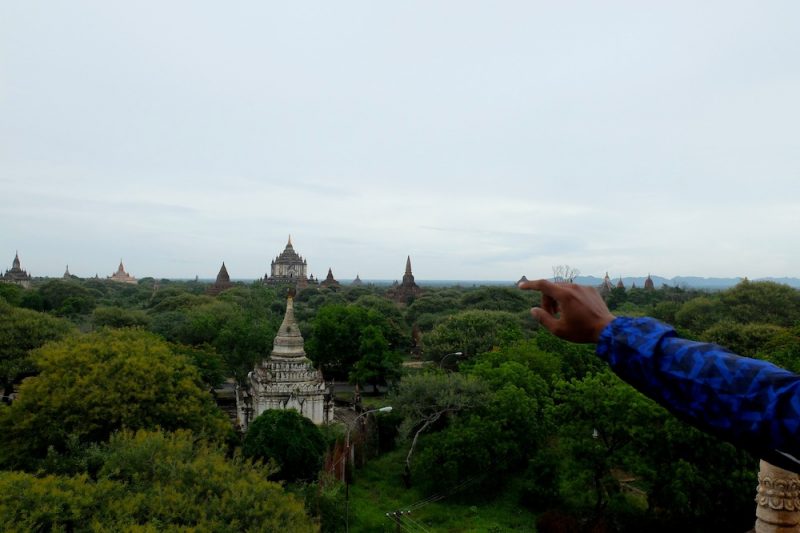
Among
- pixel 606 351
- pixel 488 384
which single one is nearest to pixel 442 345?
pixel 488 384

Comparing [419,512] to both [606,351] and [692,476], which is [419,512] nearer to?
[692,476]

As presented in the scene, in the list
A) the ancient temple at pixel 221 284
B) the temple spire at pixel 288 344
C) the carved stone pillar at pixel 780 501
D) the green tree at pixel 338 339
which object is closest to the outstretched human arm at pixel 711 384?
the carved stone pillar at pixel 780 501

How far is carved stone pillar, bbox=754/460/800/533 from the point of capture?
746 centimetres

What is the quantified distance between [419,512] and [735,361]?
63.3 ft

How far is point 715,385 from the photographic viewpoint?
1862 mm

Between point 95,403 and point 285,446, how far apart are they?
5.96m

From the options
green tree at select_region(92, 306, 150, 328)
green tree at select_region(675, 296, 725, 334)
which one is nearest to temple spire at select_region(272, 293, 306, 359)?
green tree at select_region(92, 306, 150, 328)

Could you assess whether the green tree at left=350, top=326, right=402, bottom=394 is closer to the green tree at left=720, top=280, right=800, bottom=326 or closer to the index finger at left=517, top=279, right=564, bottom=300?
the green tree at left=720, top=280, right=800, bottom=326

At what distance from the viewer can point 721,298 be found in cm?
4797

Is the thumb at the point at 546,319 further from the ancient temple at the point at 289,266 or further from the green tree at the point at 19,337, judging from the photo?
the ancient temple at the point at 289,266

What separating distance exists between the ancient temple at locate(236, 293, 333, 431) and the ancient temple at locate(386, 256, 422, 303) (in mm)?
65096

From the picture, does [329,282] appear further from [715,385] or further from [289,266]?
[715,385]

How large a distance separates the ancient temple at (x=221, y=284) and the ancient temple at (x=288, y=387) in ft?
193

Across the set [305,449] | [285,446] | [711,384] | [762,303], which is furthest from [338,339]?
[711,384]
